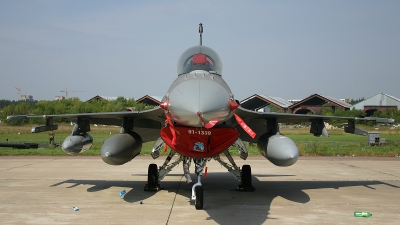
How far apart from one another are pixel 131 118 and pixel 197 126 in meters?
4.47

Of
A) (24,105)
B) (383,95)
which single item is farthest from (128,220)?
(383,95)

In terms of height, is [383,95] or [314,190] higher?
[383,95]

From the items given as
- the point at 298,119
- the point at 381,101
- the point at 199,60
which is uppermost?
the point at 381,101

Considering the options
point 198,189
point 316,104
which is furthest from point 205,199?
point 316,104

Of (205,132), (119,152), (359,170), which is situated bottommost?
(359,170)

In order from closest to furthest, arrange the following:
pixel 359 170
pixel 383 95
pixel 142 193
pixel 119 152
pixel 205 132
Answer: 1. pixel 205 132
2. pixel 119 152
3. pixel 142 193
4. pixel 359 170
5. pixel 383 95

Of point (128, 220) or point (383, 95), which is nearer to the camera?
point (128, 220)

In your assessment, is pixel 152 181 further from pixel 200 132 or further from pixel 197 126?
pixel 197 126

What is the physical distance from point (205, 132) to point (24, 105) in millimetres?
56470

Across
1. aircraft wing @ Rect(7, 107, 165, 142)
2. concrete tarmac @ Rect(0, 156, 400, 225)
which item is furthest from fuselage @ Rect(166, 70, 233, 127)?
aircraft wing @ Rect(7, 107, 165, 142)

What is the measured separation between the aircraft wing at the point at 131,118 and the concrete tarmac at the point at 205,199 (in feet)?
5.37

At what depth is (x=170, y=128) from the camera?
702 cm

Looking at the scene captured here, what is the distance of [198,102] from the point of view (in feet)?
19.2

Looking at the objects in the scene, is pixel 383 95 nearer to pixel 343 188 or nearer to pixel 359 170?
pixel 359 170
